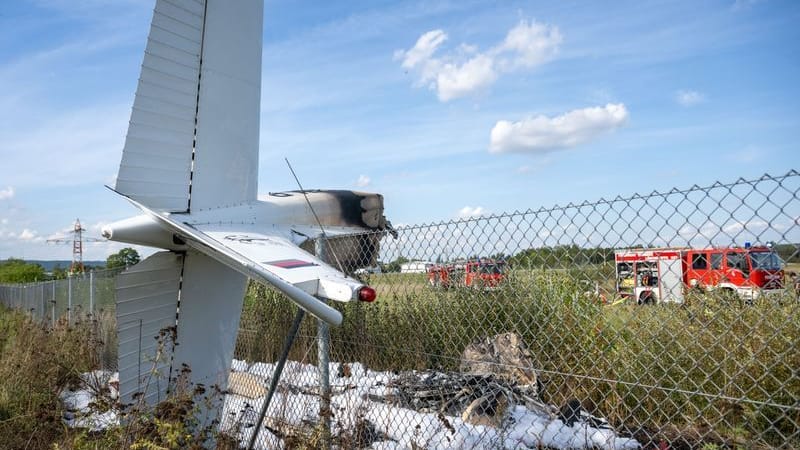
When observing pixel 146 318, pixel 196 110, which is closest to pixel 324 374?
pixel 146 318

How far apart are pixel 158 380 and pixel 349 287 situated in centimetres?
217

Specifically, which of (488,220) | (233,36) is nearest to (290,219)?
(233,36)

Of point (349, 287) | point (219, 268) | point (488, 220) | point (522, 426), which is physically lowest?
point (522, 426)

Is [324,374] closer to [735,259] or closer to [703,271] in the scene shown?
[703,271]

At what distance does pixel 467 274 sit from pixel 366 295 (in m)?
1.46

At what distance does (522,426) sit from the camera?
14.6ft

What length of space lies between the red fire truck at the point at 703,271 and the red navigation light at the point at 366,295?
1.27 meters

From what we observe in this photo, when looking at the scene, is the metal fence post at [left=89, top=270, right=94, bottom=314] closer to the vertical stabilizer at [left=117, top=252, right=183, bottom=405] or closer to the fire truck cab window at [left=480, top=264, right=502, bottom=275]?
the vertical stabilizer at [left=117, top=252, right=183, bottom=405]

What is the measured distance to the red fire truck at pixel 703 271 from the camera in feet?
8.49

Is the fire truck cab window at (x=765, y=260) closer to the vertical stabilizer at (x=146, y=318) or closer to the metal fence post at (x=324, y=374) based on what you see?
the metal fence post at (x=324, y=374)

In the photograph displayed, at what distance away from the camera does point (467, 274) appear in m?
4.07

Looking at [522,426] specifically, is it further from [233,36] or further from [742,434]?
[233,36]

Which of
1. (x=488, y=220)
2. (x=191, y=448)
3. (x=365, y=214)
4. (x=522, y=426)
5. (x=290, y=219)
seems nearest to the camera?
(x=191, y=448)

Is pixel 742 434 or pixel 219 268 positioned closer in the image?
pixel 742 434
